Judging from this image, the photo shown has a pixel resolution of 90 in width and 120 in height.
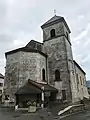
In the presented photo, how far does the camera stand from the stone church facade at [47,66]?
18969mm

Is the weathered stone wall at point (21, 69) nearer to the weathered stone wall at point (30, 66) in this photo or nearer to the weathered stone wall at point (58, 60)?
the weathered stone wall at point (30, 66)

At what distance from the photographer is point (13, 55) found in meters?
20.4

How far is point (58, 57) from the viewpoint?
2236 centimetres

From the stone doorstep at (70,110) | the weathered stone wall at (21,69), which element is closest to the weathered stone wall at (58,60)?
the weathered stone wall at (21,69)

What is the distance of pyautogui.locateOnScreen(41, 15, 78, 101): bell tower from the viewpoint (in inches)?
805

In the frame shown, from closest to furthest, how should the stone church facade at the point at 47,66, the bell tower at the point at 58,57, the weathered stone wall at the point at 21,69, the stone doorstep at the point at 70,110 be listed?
the stone doorstep at the point at 70,110 → the weathered stone wall at the point at 21,69 → the stone church facade at the point at 47,66 → the bell tower at the point at 58,57

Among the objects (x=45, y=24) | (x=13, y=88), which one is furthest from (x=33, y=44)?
(x=13, y=88)

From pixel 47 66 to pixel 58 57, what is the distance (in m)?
2.53

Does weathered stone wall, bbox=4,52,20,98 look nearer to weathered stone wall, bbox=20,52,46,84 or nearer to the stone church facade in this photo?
the stone church facade

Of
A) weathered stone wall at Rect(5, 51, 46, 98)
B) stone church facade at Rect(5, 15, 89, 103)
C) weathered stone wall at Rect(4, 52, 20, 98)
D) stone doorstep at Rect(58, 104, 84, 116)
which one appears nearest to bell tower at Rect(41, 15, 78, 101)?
stone church facade at Rect(5, 15, 89, 103)

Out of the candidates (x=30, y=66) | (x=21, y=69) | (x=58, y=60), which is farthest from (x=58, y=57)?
(x=21, y=69)

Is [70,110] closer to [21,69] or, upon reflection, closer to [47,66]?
[21,69]

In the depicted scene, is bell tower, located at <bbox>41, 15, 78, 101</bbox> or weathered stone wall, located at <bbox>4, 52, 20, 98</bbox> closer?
weathered stone wall, located at <bbox>4, 52, 20, 98</bbox>

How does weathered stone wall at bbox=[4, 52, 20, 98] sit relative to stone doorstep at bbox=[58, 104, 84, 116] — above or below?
above
